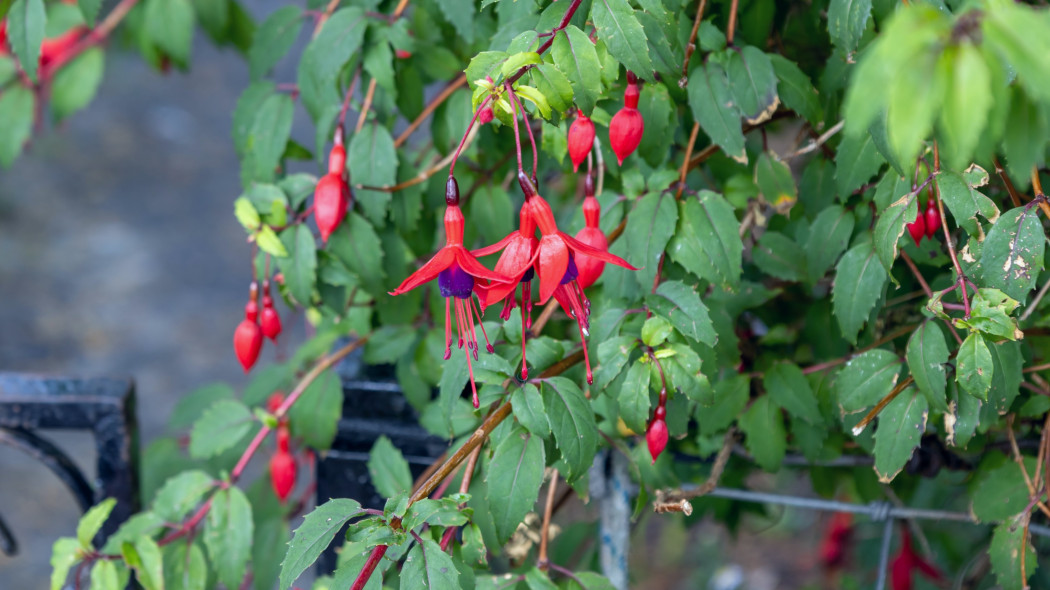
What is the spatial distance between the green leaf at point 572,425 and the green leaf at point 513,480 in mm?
24

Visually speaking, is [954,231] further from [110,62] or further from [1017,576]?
[110,62]

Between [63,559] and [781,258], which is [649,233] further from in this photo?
[63,559]

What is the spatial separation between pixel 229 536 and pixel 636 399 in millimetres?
480

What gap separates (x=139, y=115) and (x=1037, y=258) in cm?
499

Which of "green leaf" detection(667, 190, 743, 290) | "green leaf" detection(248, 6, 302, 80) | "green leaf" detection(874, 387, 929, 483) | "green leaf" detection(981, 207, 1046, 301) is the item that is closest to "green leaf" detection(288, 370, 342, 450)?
"green leaf" detection(248, 6, 302, 80)

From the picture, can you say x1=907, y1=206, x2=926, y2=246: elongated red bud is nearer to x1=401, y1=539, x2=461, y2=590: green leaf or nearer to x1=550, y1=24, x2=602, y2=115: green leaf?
x1=550, y1=24, x2=602, y2=115: green leaf

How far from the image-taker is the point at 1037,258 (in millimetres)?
601

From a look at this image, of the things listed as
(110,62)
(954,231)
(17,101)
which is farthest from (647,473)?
(110,62)

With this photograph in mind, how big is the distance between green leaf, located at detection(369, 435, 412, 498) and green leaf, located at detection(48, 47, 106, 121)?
657 millimetres

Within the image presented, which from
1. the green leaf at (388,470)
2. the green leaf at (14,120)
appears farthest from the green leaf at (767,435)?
the green leaf at (14,120)

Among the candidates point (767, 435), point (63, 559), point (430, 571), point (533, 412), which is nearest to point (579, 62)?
point (533, 412)

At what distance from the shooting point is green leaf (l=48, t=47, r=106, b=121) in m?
1.17

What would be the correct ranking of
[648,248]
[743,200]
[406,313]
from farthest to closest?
[406,313]
[743,200]
[648,248]

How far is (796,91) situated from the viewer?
0.74 meters
